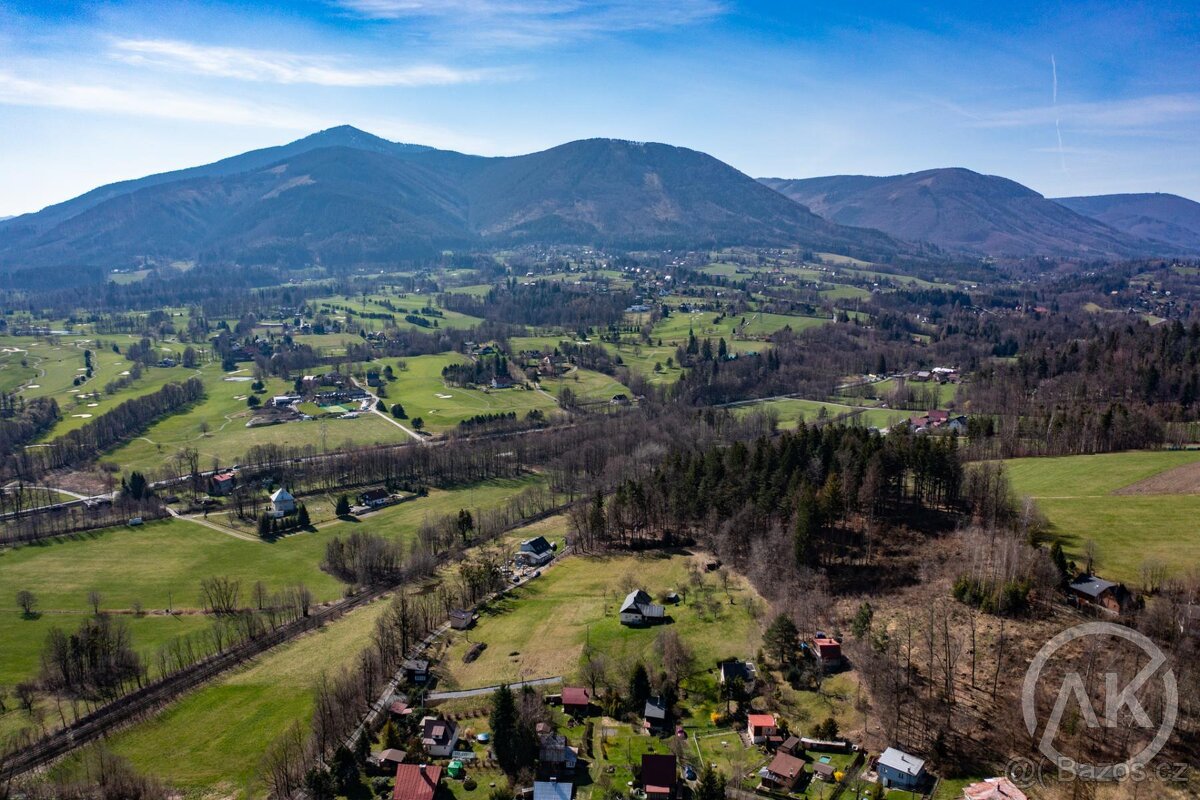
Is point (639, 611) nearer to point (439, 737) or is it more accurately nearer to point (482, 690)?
point (482, 690)

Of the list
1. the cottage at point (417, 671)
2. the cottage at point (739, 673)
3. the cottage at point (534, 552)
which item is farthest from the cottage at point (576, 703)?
the cottage at point (534, 552)

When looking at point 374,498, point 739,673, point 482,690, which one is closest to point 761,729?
point 739,673

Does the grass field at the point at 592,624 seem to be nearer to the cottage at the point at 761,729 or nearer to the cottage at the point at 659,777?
the cottage at the point at 761,729

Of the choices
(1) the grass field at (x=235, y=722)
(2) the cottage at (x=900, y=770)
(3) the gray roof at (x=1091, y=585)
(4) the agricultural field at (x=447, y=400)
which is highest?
(3) the gray roof at (x=1091, y=585)

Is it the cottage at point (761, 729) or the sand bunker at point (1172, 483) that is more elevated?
the sand bunker at point (1172, 483)

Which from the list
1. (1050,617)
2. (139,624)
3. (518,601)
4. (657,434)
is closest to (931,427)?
(657,434)

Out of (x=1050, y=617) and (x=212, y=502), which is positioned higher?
(x=1050, y=617)

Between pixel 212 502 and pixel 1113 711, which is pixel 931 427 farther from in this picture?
pixel 212 502
